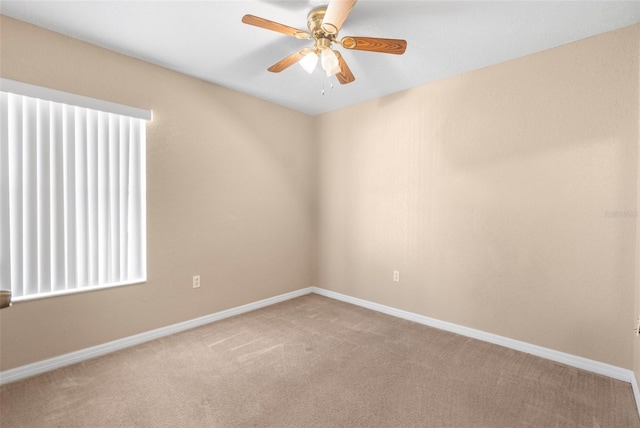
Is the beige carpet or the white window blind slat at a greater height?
the white window blind slat

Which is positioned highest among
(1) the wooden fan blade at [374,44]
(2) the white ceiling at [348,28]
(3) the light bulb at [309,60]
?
(2) the white ceiling at [348,28]

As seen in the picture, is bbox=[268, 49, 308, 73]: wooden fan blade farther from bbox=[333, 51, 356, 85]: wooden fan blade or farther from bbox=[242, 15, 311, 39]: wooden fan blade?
bbox=[333, 51, 356, 85]: wooden fan blade

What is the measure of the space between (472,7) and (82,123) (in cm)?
286

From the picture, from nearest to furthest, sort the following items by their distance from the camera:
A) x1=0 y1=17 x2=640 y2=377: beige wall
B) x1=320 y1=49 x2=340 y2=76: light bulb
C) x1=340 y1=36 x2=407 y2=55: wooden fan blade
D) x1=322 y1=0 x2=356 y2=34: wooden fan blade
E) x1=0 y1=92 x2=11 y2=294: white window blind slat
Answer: x1=322 y1=0 x2=356 y2=34: wooden fan blade
x1=340 y1=36 x2=407 y2=55: wooden fan blade
x1=320 y1=49 x2=340 y2=76: light bulb
x1=0 y1=92 x2=11 y2=294: white window blind slat
x1=0 y1=17 x2=640 y2=377: beige wall

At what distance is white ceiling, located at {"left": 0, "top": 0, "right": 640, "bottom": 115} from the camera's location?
1.82 meters

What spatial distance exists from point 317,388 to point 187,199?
200cm

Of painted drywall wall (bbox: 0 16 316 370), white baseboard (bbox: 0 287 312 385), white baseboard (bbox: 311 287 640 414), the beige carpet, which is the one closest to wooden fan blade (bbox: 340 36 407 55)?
painted drywall wall (bbox: 0 16 316 370)

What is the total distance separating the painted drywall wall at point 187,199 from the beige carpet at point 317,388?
33 centimetres

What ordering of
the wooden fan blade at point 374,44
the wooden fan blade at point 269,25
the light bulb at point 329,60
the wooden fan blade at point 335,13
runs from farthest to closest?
the light bulb at point 329,60 → the wooden fan blade at point 374,44 → the wooden fan blade at point 269,25 → the wooden fan blade at point 335,13

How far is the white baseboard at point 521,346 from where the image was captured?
202 centimetres

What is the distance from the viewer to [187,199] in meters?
2.81

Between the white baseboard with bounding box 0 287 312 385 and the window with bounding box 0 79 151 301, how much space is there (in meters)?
0.47

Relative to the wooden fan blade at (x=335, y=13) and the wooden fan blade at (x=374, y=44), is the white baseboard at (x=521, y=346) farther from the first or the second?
the wooden fan blade at (x=335, y=13)

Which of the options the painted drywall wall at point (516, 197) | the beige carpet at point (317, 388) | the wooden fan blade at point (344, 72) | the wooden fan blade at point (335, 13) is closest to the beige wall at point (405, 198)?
the painted drywall wall at point (516, 197)
